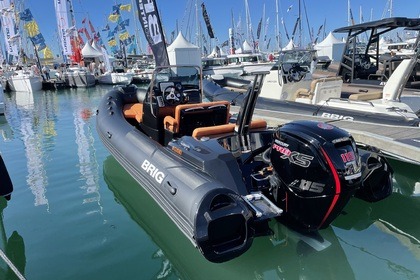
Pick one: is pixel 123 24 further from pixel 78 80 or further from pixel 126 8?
pixel 78 80

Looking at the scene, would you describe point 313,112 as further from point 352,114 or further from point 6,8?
point 6,8

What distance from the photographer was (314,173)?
2.50 metres

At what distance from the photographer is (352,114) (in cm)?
549

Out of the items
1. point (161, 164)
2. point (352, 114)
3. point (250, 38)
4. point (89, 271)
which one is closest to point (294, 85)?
point (352, 114)

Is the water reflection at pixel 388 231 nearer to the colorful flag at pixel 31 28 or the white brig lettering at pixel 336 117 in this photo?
the white brig lettering at pixel 336 117

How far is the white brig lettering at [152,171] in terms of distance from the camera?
10.2ft

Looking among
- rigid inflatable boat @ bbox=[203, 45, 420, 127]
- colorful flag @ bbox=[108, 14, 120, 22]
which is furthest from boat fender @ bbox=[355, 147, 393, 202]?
colorful flag @ bbox=[108, 14, 120, 22]

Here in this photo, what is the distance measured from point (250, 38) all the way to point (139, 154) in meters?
36.4

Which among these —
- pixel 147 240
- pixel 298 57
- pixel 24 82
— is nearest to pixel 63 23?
pixel 24 82

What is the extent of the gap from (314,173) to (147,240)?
1703 mm

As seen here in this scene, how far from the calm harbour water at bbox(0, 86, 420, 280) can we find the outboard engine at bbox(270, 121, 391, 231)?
42cm

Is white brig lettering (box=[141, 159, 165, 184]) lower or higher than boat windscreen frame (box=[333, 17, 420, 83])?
lower

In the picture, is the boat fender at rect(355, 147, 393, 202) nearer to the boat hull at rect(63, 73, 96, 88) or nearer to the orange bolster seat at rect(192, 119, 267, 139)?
the orange bolster seat at rect(192, 119, 267, 139)

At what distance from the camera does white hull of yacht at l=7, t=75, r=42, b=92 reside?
21178mm
